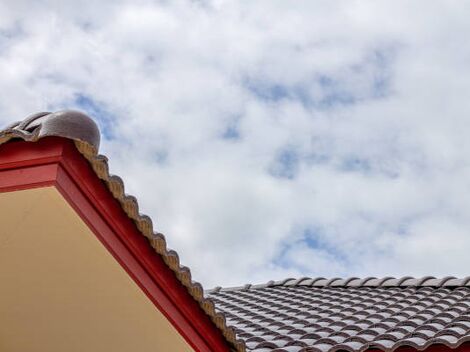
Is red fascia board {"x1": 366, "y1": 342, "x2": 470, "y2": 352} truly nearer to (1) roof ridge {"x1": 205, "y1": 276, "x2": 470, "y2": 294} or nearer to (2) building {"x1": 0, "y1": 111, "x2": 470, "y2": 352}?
(2) building {"x1": 0, "y1": 111, "x2": 470, "y2": 352}

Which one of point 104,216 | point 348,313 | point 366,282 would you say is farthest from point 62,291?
point 366,282

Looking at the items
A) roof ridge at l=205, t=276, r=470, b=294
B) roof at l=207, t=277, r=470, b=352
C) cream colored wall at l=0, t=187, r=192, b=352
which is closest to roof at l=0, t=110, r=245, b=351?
cream colored wall at l=0, t=187, r=192, b=352

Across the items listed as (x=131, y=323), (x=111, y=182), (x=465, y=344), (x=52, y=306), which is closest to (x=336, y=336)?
(x=465, y=344)

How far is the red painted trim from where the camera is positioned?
94.7 inches

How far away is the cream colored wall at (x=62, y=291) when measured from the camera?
263 centimetres

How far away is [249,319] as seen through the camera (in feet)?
19.7

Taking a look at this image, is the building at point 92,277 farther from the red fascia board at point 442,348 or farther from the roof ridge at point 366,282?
the roof ridge at point 366,282

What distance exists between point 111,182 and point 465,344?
2.69 meters

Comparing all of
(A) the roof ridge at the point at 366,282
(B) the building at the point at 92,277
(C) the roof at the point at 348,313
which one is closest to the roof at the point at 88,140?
(B) the building at the point at 92,277

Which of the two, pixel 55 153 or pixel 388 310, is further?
pixel 388 310

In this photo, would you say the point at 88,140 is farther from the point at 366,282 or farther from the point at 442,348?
the point at 366,282

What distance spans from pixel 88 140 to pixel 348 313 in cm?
413

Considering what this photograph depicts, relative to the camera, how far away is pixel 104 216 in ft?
8.91

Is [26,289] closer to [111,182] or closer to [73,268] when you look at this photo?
[73,268]
